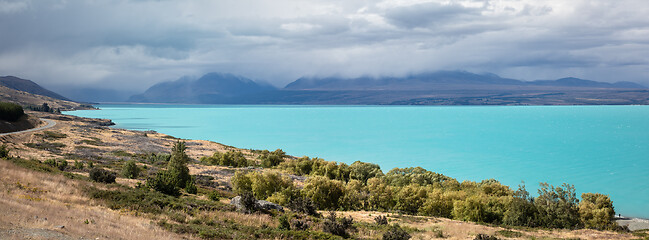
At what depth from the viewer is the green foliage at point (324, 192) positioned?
37969mm

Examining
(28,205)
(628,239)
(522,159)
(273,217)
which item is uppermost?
(28,205)

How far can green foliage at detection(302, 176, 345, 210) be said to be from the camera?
125ft

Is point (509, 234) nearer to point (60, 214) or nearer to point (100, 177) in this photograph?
point (60, 214)

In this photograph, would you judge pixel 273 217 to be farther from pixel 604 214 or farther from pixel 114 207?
pixel 604 214

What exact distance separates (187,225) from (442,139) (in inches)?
5276

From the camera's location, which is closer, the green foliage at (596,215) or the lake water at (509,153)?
the green foliage at (596,215)

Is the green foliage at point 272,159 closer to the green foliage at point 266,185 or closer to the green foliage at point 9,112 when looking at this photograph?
the green foliage at point 266,185

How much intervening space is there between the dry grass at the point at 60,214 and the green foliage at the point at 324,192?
1899cm

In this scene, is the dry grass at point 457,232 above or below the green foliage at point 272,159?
above

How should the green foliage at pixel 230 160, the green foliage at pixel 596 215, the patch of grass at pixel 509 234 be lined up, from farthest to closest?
1. the green foliage at pixel 230 160
2. the green foliage at pixel 596 215
3. the patch of grass at pixel 509 234

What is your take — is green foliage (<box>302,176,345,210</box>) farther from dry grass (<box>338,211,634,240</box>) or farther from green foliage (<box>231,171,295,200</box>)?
dry grass (<box>338,211,634,240</box>)

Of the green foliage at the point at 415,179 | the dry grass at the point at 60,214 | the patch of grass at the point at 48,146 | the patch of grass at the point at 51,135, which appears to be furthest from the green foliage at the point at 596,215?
the patch of grass at the point at 51,135

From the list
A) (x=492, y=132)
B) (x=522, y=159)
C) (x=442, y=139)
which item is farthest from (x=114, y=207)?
(x=492, y=132)

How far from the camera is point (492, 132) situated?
169375 millimetres
